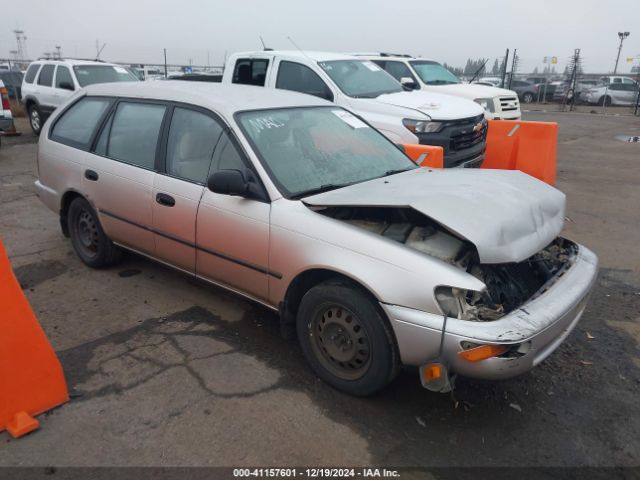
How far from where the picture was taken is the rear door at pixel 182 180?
3629 millimetres


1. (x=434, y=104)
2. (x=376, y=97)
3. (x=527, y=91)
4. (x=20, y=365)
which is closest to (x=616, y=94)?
(x=527, y=91)

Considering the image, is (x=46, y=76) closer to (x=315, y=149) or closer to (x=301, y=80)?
(x=301, y=80)

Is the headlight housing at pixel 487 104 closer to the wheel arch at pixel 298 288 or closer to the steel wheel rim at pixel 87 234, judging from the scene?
A: the steel wheel rim at pixel 87 234

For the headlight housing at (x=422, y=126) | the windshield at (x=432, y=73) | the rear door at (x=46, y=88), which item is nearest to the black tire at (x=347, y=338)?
the headlight housing at (x=422, y=126)

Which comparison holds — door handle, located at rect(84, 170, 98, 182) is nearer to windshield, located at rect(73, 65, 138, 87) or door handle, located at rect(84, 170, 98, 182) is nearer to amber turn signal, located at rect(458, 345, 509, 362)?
amber turn signal, located at rect(458, 345, 509, 362)

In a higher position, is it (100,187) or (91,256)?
(100,187)

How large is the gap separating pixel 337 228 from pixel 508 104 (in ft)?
30.6

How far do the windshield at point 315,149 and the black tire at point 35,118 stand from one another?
37.3ft

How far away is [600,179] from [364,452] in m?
8.33

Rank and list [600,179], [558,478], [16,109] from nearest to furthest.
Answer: [558,478] < [600,179] < [16,109]

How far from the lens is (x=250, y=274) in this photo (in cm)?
337

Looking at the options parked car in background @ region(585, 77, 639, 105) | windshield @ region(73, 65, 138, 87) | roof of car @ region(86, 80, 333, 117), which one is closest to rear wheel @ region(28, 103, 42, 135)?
windshield @ region(73, 65, 138, 87)

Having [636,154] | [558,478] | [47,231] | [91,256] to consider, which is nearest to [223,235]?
[91,256]

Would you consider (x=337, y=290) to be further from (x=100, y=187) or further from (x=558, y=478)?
(x=100, y=187)
